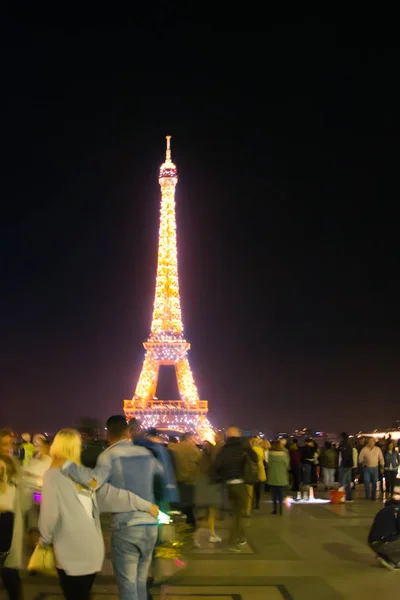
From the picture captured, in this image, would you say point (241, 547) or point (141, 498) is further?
point (241, 547)

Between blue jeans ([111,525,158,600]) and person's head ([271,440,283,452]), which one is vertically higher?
person's head ([271,440,283,452])

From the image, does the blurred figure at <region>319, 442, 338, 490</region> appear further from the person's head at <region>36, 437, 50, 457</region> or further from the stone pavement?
the person's head at <region>36, 437, 50, 457</region>

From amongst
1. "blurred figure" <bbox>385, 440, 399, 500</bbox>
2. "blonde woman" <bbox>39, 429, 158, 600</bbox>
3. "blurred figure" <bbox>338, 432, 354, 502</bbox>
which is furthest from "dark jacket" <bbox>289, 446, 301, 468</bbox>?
"blonde woman" <bbox>39, 429, 158, 600</bbox>

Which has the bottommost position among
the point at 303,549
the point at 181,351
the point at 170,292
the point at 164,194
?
the point at 303,549

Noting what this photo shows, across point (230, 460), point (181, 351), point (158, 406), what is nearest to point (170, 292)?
point (181, 351)

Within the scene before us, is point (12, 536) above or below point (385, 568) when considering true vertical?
above

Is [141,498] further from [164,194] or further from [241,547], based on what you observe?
[164,194]
